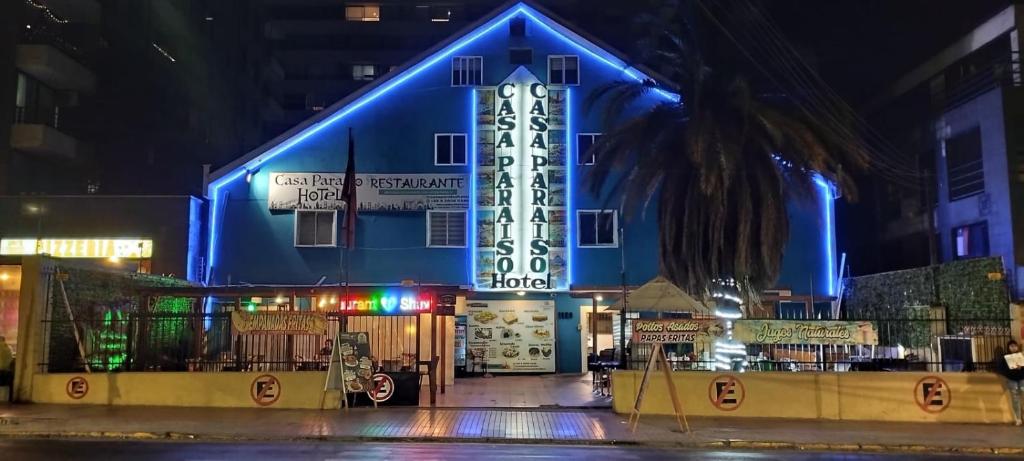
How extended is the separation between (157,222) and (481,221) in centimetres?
1009

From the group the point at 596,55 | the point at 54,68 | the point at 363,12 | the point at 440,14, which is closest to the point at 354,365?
the point at 596,55

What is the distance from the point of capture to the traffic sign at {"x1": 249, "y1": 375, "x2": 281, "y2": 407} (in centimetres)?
1548

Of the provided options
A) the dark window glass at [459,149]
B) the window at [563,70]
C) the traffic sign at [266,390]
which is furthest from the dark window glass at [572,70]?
the traffic sign at [266,390]

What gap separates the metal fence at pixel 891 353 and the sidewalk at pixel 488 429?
1.73 metres

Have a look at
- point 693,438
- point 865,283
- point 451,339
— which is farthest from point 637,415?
point 865,283

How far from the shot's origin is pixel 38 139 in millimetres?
27688

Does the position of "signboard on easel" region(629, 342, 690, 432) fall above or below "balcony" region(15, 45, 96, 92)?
below

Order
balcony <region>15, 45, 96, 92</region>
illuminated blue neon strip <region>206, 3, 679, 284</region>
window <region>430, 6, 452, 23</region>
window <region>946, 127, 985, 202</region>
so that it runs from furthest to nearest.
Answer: window <region>430, 6, 452, 23</region>, balcony <region>15, 45, 96, 92</region>, illuminated blue neon strip <region>206, 3, 679, 284</region>, window <region>946, 127, 985, 202</region>

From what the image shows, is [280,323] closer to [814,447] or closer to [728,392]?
[728,392]

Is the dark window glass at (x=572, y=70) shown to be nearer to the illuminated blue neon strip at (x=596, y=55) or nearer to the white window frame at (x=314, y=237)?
the illuminated blue neon strip at (x=596, y=55)

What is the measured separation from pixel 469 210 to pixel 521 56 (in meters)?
Answer: 5.59

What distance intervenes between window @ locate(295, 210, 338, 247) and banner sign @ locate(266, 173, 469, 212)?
0.93 ft

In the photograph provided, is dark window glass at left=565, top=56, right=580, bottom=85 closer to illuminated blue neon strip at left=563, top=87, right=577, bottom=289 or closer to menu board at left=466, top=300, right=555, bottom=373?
illuminated blue neon strip at left=563, top=87, right=577, bottom=289

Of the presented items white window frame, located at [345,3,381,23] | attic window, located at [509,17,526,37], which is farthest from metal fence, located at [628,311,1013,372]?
white window frame, located at [345,3,381,23]
